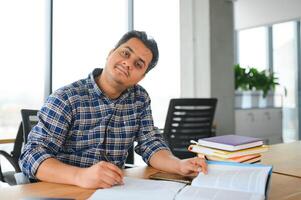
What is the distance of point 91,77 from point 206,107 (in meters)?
1.70

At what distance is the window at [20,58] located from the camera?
318cm

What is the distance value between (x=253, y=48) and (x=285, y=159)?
15.4ft

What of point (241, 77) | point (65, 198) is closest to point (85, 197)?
point (65, 198)

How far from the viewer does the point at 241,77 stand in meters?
4.72

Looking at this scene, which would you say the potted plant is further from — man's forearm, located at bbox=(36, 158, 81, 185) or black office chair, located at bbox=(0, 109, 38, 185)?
man's forearm, located at bbox=(36, 158, 81, 185)

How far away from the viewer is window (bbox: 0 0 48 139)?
125 inches

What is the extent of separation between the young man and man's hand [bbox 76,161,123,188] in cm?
7

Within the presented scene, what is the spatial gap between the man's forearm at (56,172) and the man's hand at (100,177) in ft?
0.13

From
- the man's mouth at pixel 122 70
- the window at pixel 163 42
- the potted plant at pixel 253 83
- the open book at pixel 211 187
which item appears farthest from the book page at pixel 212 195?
the potted plant at pixel 253 83

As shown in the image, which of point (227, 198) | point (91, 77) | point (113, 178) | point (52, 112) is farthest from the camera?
point (91, 77)

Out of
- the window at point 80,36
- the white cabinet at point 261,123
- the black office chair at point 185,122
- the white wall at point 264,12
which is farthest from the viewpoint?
the white wall at point 264,12

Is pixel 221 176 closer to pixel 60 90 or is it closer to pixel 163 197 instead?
pixel 163 197

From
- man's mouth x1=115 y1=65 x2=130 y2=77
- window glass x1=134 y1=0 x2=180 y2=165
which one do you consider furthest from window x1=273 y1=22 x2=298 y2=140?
man's mouth x1=115 y1=65 x2=130 y2=77

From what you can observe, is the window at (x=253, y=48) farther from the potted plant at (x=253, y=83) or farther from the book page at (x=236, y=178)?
the book page at (x=236, y=178)
